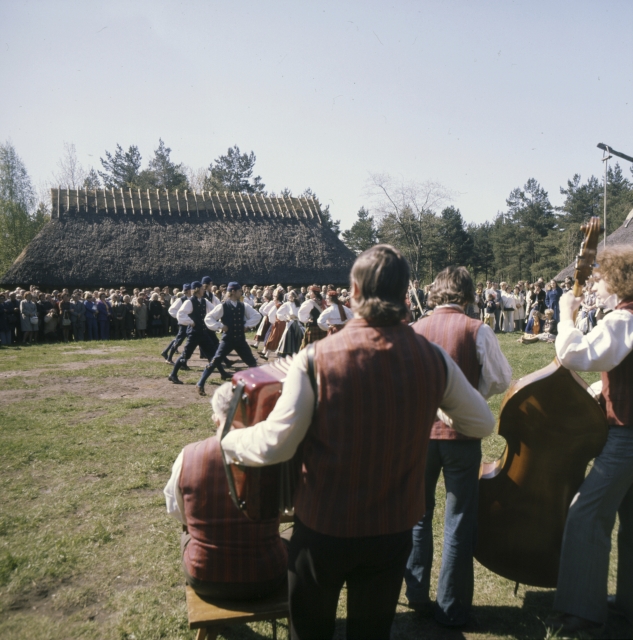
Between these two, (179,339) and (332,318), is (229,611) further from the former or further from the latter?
(179,339)

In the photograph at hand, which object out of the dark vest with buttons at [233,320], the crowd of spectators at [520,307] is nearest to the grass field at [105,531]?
the dark vest with buttons at [233,320]

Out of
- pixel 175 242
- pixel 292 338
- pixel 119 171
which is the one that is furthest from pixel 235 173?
pixel 292 338

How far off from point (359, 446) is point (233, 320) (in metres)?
7.01

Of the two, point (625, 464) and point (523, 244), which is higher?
point (523, 244)

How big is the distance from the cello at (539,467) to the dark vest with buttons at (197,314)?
734 cm

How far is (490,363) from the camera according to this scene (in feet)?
8.34

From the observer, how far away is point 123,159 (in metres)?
48.4

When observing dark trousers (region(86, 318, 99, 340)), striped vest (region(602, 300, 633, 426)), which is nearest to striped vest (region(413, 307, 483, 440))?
striped vest (region(602, 300, 633, 426))

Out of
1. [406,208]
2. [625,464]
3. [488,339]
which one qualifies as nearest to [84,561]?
[488,339]

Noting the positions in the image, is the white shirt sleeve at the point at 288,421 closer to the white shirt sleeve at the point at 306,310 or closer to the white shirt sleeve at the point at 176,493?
the white shirt sleeve at the point at 176,493

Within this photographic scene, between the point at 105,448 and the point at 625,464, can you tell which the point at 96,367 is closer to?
the point at 105,448

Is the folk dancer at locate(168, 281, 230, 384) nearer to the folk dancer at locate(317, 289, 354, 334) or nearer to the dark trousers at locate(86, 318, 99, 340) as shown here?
the folk dancer at locate(317, 289, 354, 334)

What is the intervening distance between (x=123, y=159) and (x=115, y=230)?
87.0 feet

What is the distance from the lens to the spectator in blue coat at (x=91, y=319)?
16.8 metres
